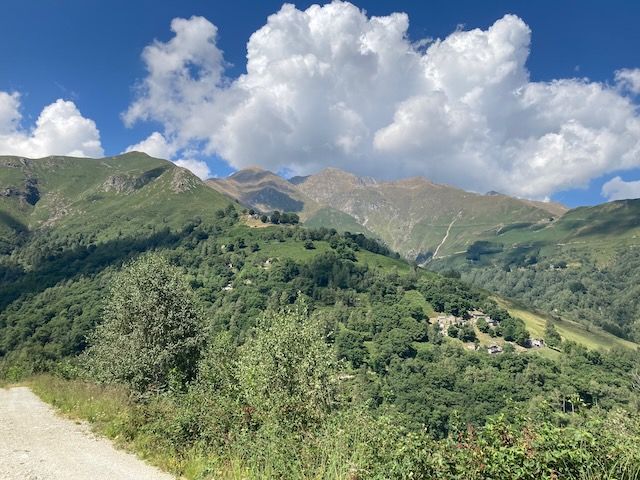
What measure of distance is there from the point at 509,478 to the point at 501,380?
550 ft

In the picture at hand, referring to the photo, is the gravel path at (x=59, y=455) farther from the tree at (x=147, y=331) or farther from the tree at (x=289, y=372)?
the tree at (x=147, y=331)

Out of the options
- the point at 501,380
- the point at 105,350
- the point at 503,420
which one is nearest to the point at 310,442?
the point at 503,420

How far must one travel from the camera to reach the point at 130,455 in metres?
15.9

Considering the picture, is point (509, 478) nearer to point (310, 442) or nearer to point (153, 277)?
point (310, 442)

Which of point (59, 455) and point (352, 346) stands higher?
point (59, 455)

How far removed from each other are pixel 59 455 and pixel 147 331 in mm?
18725

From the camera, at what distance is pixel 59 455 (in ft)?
49.6

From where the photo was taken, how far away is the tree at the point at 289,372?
16.7 meters

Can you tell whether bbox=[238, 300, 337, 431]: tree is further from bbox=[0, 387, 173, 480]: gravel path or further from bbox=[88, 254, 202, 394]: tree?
bbox=[88, 254, 202, 394]: tree

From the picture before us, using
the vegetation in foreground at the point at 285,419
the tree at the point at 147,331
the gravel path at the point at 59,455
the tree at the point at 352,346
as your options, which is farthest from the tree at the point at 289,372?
the tree at the point at 352,346

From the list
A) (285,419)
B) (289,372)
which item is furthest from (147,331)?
(285,419)

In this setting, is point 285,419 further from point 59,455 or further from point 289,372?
point 59,455

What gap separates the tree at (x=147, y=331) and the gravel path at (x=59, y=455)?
9799mm

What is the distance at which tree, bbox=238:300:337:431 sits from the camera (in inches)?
658
